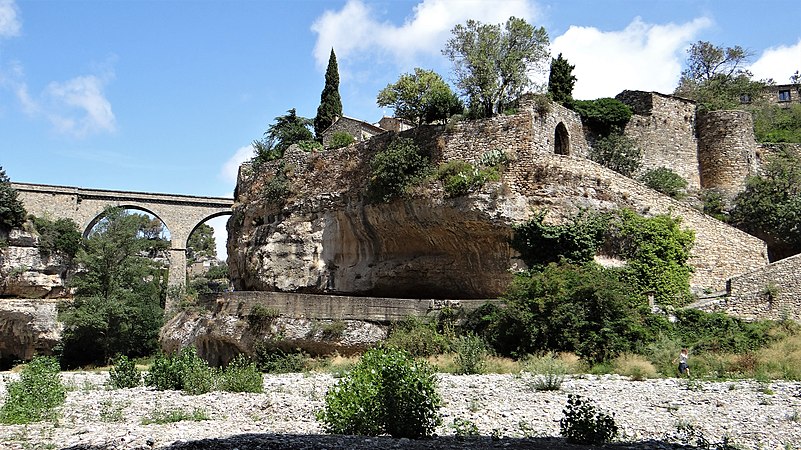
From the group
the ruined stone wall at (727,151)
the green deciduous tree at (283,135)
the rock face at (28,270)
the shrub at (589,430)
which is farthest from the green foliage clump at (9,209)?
the shrub at (589,430)

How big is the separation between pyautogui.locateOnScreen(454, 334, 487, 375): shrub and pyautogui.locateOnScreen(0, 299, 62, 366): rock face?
1224 inches

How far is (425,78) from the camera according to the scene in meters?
32.7

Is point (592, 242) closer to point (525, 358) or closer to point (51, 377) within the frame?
point (525, 358)

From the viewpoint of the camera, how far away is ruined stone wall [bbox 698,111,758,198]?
104ft

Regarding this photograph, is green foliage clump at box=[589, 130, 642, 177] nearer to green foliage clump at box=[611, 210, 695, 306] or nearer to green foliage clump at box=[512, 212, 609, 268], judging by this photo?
green foliage clump at box=[611, 210, 695, 306]

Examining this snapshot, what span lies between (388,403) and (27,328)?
37631mm

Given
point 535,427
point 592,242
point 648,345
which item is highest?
point 592,242

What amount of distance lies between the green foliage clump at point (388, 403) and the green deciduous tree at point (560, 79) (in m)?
23.9

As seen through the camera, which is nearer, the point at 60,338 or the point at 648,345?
the point at 648,345

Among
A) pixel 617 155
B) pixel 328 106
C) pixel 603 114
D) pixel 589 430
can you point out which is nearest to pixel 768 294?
pixel 617 155

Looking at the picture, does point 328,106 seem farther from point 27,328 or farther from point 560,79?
point 27,328

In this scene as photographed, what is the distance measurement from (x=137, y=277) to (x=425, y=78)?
22692 mm

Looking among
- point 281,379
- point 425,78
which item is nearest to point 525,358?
point 281,379

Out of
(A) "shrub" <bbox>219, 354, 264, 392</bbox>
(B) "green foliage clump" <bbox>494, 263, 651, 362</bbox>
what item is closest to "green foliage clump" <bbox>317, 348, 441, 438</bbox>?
(A) "shrub" <bbox>219, 354, 264, 392</bbox>
